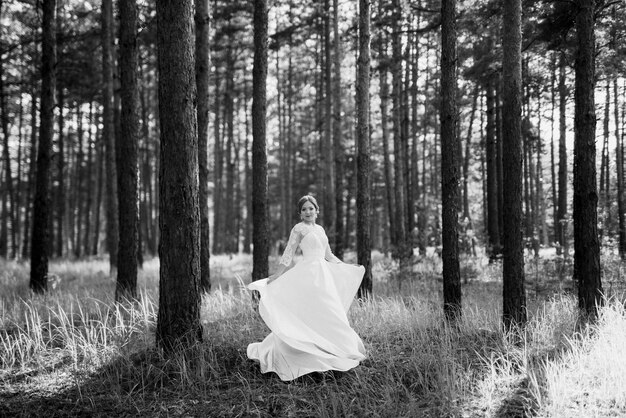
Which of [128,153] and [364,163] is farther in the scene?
[364,163]

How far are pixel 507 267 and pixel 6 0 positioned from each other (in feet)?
45.1

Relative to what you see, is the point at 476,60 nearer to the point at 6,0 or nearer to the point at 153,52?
the point at 6,0

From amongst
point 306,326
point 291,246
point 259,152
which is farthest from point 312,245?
point 259,152

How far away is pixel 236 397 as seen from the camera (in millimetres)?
4691

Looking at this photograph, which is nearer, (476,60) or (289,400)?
(289,400)

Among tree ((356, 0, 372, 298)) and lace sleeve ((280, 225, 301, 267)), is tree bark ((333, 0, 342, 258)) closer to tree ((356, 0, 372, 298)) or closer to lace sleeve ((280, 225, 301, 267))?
tree ((356, 0, 372, 298))

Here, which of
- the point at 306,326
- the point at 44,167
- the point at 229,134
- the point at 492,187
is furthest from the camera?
the point at 229,134

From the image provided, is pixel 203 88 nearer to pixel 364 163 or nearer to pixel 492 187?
pixel 364 163

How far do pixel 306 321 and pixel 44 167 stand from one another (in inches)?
316

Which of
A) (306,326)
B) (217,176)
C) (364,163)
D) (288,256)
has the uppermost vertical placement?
(217,176)

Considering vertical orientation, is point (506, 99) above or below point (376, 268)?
above

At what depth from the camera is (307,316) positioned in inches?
203

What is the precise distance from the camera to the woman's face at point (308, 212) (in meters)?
5.62

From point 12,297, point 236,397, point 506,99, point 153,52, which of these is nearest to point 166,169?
point 236,397
